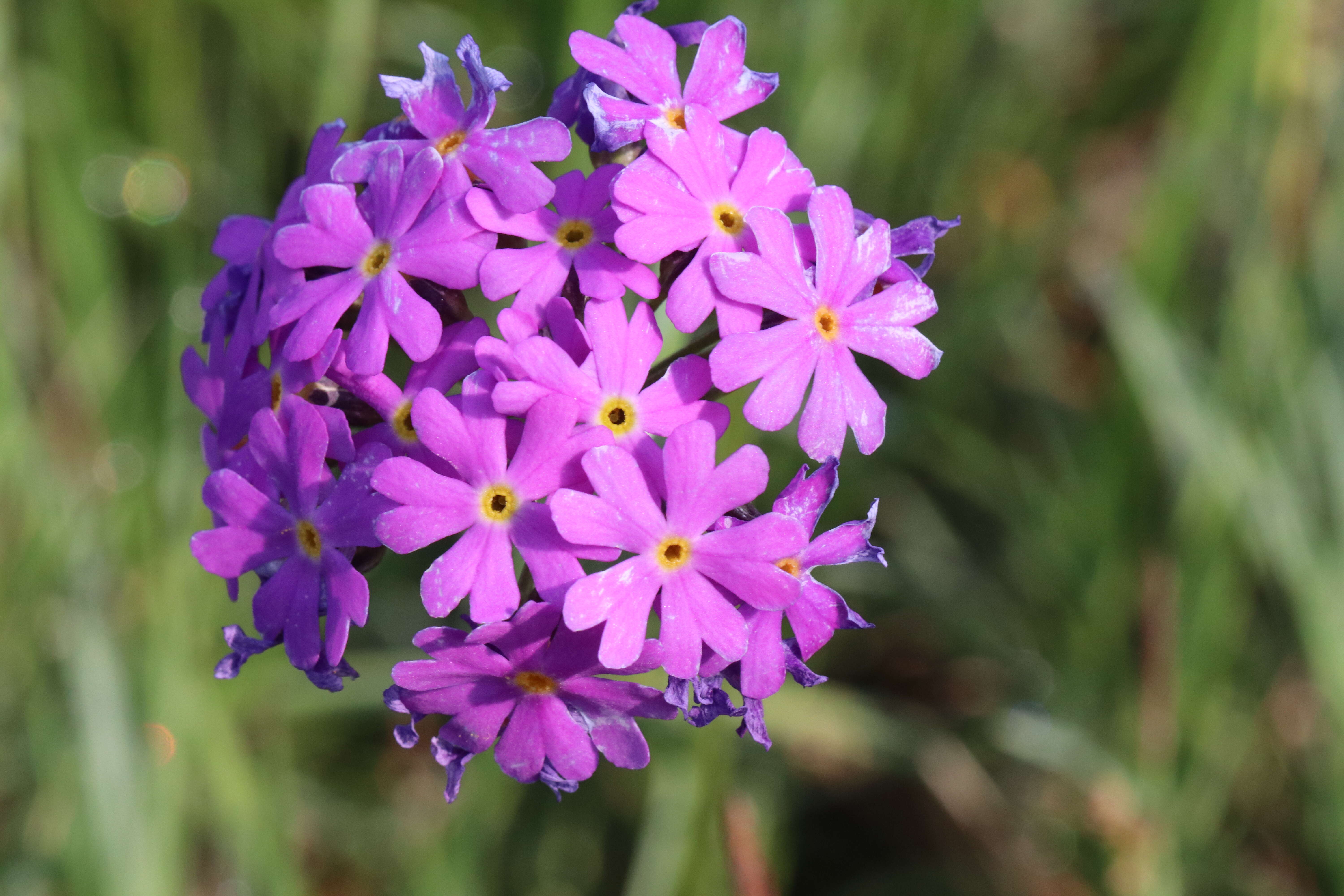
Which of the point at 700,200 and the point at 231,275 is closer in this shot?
the point at 700,200

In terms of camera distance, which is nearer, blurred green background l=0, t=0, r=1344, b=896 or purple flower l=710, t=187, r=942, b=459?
purple flower l=710, t=187, r=942, b=459

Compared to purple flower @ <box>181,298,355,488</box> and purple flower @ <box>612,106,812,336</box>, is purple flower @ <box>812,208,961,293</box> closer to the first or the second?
purple flower @ <box>612,106,812,336</box>

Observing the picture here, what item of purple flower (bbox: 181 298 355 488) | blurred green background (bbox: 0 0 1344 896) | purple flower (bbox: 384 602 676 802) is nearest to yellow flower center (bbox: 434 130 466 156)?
purple flower (bbox: 181 298 355 488)

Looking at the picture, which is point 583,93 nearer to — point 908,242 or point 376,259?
point 376,259

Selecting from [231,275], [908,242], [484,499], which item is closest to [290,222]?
[231,275]

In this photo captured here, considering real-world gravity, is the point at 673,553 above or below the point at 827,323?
below

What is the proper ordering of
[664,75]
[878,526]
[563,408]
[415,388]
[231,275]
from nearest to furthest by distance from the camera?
[563,408] → [415,388] → [664,75] → [231,275] → [878,526]

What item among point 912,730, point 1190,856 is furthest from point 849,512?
point 1190,856
